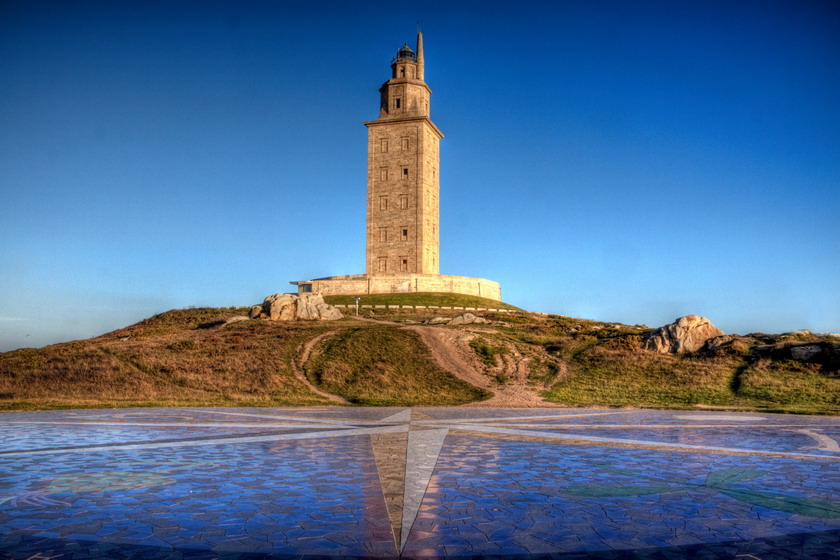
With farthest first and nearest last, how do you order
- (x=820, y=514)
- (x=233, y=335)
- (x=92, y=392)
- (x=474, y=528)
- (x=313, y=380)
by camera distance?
(x=233, y=335), (x=313, y=380), (x=92, y=392), (x=820, y=514), (x=474, y=528)

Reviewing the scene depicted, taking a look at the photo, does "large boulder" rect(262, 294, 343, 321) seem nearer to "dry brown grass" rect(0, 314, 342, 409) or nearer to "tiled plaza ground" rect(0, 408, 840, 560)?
"dry brown grass" rect(0, 314, 342, 409)

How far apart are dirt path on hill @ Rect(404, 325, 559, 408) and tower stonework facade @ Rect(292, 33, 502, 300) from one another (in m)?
34.9

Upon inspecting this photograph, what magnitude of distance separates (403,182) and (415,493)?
229ft

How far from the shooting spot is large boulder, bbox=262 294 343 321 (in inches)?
1816

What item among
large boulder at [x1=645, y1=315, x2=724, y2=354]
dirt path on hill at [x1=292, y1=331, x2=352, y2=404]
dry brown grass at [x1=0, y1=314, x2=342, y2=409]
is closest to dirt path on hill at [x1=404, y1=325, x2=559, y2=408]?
dirt path on hill at [x1=292, y1=331, x2=352, y2=404]

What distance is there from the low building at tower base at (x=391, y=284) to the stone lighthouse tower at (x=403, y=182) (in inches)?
166

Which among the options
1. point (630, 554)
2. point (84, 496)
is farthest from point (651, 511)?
point (84, 496)

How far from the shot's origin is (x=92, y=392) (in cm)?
2775

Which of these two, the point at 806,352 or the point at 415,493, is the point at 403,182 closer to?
the point at 806,352

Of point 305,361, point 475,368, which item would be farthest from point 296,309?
point 475,368

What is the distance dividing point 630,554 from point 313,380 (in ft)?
83.4

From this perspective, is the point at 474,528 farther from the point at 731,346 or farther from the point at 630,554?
the point at 731,346

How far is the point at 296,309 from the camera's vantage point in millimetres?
46656

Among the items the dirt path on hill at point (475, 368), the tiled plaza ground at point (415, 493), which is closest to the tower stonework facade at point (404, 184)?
the dirt path on hill at point (475, 368)
